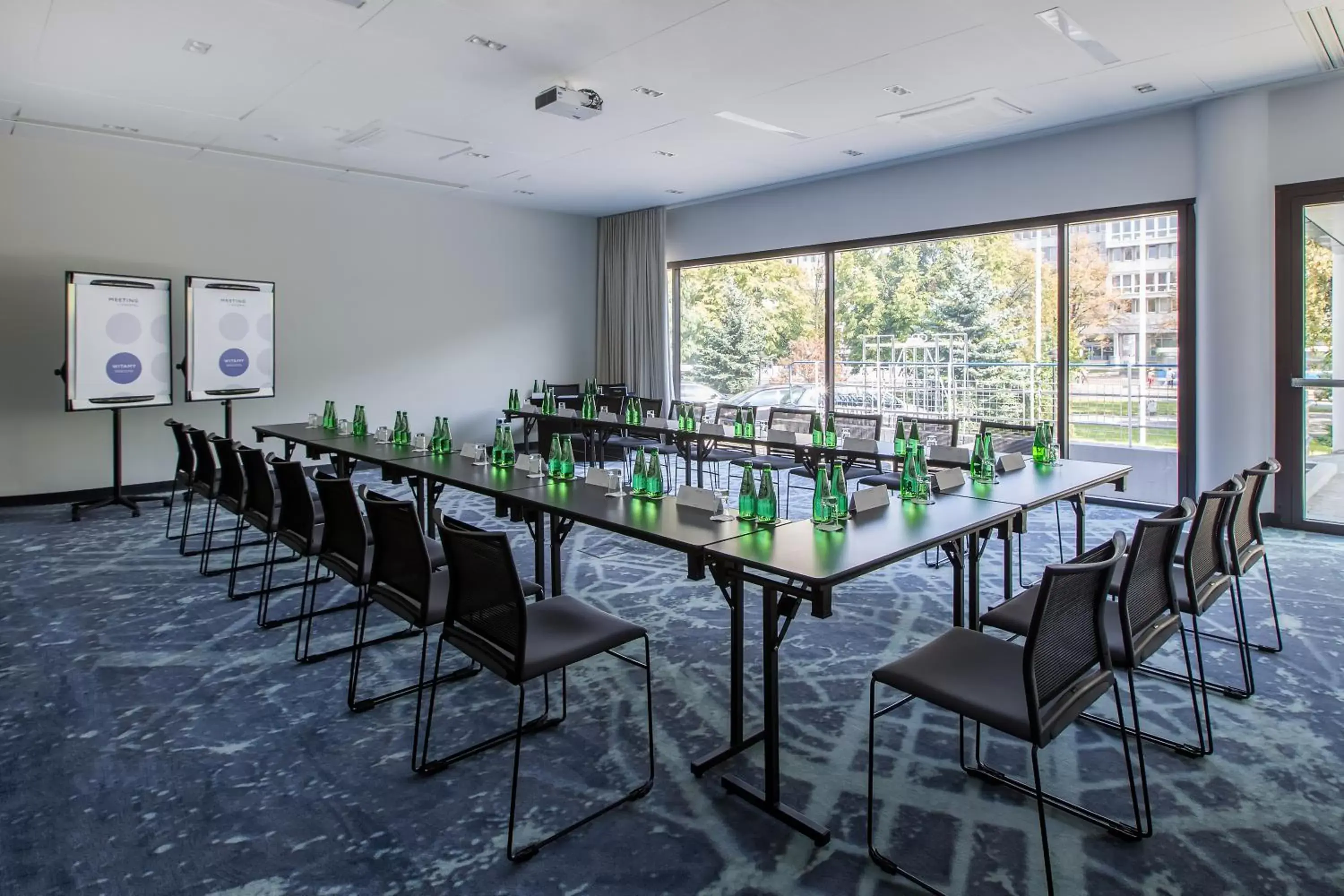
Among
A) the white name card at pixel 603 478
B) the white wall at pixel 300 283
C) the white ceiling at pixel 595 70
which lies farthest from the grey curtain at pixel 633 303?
the white name card at pixel 603 478

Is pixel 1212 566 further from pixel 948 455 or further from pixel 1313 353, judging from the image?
pixel 1313 353

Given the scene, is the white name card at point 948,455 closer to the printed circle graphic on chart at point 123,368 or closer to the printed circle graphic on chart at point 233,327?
the printed circle graphic on chart at point 233,327

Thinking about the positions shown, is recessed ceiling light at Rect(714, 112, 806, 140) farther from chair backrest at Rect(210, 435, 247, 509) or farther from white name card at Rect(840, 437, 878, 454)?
chair backrest at Rect(210, 435, 247, 509)

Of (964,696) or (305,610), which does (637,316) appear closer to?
(305,610)

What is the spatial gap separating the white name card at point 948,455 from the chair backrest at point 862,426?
1161mm

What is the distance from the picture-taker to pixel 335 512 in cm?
326

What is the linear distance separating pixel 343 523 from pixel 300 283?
20.1 feet

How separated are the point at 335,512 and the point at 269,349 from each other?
5.27 metres

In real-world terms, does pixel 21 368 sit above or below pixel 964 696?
above

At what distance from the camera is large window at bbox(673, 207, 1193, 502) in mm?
6719

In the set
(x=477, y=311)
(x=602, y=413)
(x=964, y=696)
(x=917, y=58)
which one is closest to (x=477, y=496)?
(x=602, y=413)

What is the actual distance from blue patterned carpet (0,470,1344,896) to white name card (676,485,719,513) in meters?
0.73

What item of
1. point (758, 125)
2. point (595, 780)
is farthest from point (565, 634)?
point (758, 125)

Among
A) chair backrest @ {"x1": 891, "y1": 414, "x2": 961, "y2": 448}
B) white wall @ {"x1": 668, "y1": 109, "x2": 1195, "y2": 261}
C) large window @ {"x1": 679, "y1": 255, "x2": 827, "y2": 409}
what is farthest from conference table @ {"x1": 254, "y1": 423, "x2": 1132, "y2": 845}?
large window @ {"x1": 679, "y1": 255, "x2": 827, "y2": 409}
